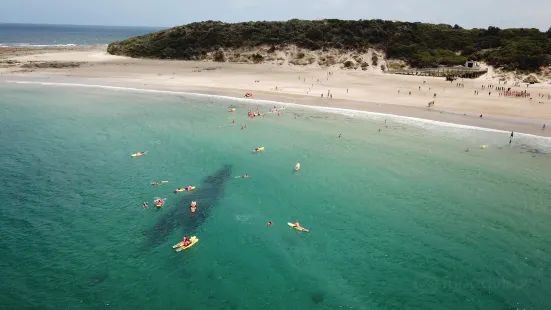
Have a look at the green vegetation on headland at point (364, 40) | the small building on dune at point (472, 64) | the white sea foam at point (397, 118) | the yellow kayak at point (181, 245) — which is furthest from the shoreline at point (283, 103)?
the yellow kayak at point (181, 245)

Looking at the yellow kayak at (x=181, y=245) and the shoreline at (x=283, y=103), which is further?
the shoreline at (x=283, y=103)

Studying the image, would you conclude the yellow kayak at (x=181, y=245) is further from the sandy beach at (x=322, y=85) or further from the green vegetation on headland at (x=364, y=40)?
the green vegetation on headland at (x=364, y=40)

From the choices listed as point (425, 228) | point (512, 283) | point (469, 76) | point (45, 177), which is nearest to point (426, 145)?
point (425, 228)

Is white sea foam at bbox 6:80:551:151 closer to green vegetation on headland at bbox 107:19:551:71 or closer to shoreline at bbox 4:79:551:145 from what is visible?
shoreline at bbox 4:79:551:145

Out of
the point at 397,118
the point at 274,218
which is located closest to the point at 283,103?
the point at 397,118

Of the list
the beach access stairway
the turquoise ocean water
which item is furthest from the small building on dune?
the turquoise ocean water

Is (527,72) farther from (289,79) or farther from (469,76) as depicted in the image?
(289,79)
